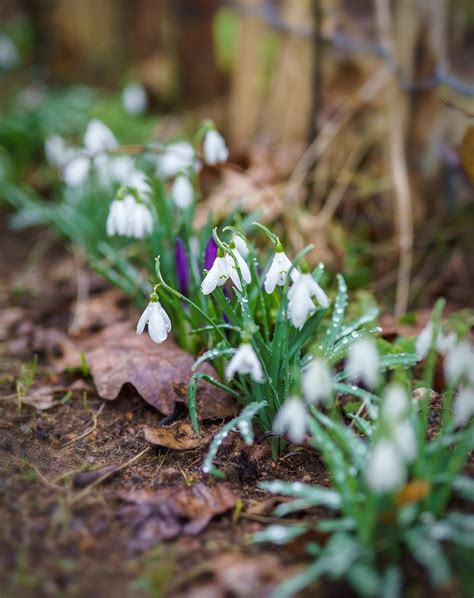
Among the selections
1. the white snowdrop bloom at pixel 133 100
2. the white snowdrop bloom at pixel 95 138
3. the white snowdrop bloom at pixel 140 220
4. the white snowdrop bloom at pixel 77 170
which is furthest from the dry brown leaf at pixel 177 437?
the white snowdrop bloom at pixel 133 100

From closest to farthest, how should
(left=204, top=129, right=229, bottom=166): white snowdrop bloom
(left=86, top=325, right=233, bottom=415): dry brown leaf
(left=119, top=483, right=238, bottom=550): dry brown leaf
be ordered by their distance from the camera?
(left=119, top=483, right=238, bottom=550): dry brown leaf
(left=86, top=325, right=233, bottom=415): dry brown leaf
(left=204, top=129, right=229, bottom=166): white snowdrop bloom

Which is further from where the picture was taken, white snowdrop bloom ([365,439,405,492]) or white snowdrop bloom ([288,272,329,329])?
white snowdrop bloom ([288,272,329,329])

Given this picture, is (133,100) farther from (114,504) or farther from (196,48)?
(114,504)

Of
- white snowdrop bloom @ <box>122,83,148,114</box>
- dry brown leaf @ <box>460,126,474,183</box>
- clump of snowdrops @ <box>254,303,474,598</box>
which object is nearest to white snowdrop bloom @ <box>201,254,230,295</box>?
clump of snowdrops @ <box>254,303,474,598</box>

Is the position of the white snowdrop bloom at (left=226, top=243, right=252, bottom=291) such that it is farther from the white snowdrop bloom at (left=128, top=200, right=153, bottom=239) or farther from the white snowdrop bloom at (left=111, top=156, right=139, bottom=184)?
the white snowdrop bloom at (left=111, top=156, right=139, bottom=184)

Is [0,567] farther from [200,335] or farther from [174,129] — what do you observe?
[174,129]

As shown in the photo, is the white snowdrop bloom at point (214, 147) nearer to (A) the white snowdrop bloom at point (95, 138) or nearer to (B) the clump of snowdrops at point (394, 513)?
(A) the white snowdrop bloom at point (95, 138)
